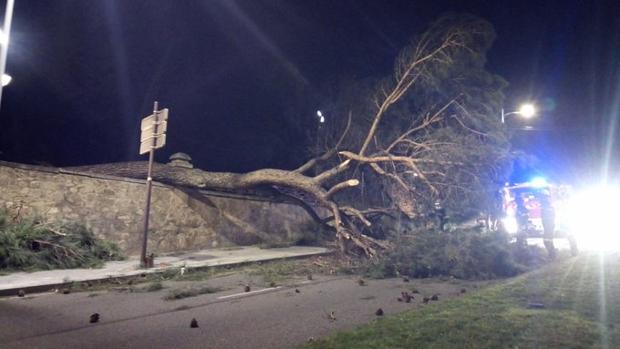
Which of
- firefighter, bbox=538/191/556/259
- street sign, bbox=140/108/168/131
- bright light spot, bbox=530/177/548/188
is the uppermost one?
Answer: street sign, bbox=140/108/168/131

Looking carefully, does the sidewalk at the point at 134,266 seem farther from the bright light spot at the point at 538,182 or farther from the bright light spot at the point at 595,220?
the bright light spot at the point at 595,220

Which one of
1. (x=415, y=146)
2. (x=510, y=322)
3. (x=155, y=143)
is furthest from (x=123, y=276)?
(x=415, y=146)

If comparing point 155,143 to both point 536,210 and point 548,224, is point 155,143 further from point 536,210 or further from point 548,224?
point 536,210

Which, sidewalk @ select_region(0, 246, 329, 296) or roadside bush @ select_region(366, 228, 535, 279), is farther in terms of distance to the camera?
roadside bush @ select_region(366, 228, 535, 279)

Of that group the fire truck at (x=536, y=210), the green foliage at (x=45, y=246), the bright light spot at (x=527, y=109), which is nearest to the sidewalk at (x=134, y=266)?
the green foliage at (x=45, y=246)

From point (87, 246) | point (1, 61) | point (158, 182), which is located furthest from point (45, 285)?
point (158, 182)

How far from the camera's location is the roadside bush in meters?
8.73

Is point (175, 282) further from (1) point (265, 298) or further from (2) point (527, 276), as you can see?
(2) point (527, 276)

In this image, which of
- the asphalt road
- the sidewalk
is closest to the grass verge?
the asphalt road

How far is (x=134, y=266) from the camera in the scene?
959cm

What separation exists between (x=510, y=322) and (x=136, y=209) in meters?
10.4

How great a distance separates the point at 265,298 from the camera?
6641 millimetres

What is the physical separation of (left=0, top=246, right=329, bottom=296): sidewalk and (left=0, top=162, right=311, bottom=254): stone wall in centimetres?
69

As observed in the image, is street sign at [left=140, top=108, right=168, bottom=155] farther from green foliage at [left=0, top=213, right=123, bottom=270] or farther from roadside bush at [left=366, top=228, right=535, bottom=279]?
roadside bush at [left=366, top=228, right=535, bottom=279]
